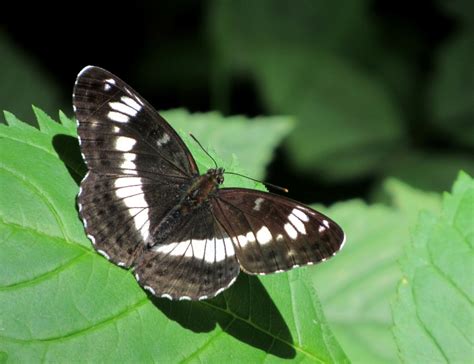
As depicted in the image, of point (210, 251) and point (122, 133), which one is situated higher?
point (122, 133)

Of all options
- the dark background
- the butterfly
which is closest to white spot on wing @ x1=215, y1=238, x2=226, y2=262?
the butterfly

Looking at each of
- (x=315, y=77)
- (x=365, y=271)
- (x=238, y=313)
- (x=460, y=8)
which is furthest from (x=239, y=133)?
(x=460, y=8)

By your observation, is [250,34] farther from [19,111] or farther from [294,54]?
[19,111]

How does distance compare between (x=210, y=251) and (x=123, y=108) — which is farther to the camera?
(x=123, y=108)

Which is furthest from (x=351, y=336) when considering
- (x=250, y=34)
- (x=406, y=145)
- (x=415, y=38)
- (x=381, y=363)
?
(x=415, y=38)

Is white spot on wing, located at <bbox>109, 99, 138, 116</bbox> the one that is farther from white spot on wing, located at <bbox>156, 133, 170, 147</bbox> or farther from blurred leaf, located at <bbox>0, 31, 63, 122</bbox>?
blurred leaf, located at <bbox>0, 31, 63, 122</bbox>

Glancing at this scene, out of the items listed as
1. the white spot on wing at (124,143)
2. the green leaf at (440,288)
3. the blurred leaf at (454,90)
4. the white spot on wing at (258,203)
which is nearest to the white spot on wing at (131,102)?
the white spot on wing at (124,143)

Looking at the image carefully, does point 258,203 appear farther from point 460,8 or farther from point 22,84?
point 460,8
